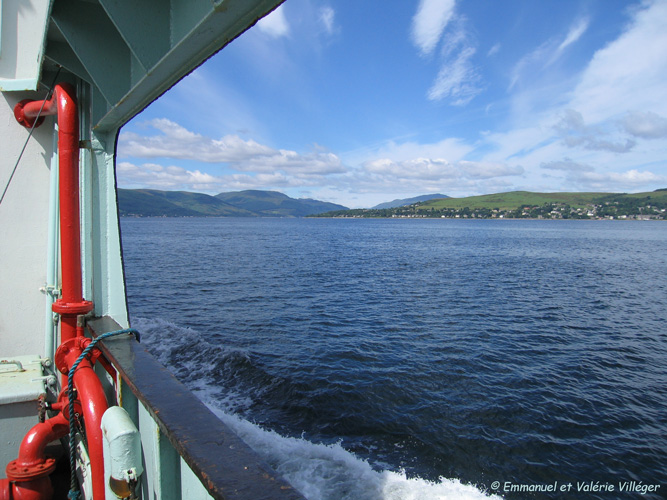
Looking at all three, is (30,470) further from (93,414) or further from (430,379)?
(430,379)

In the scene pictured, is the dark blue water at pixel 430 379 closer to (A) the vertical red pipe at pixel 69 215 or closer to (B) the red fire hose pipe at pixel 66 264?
(B) the red fire hose pipe at pixel 66 264

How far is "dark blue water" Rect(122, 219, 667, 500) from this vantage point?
9453 millimetres

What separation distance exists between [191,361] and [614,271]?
40750 millimetres

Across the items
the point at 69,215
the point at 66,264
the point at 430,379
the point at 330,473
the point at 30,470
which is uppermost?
the point at 69,215

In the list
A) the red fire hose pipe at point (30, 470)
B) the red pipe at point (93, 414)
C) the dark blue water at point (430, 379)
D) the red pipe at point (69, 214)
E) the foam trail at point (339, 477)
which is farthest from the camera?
the dark blue water at point (430, 379)

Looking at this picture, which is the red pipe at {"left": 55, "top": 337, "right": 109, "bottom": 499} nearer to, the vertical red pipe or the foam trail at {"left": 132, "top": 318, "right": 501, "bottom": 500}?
the vertical red pipe

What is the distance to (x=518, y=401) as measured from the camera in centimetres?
1248

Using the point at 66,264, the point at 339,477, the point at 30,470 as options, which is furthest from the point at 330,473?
the point at 66,264

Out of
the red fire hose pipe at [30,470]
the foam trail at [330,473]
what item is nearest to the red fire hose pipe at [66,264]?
the red fire hose pipe at [30,470]

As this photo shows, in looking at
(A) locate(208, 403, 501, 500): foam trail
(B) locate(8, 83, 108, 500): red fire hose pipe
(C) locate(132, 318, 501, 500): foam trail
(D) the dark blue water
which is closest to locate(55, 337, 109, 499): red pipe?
(B) locate(8, 83, 108, 500): red fire hose pipe

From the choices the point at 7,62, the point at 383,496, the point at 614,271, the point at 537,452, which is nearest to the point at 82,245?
the point at 7,62

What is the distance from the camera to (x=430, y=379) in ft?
45.2

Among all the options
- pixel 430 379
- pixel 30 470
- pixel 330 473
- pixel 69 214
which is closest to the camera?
pixel 30 470

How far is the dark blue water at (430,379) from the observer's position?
9.45 meters
